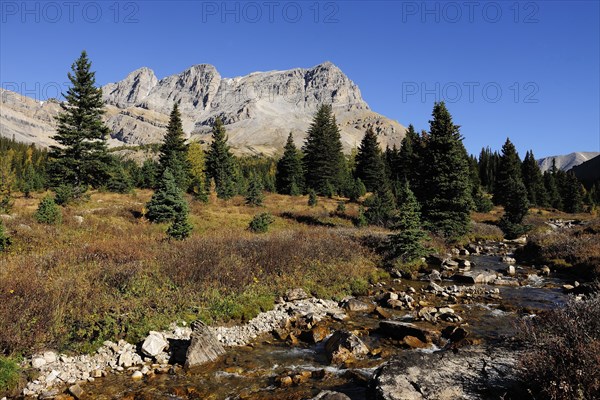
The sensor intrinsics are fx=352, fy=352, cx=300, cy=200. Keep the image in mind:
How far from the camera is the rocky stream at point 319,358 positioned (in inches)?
270

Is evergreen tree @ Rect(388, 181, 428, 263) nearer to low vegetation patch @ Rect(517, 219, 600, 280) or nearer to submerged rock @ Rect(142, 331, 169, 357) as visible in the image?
low vegetation patch @ Rect(517, 219, 600, 280)

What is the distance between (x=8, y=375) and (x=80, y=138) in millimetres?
35230

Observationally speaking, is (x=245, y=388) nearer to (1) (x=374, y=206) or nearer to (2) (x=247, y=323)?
(2) (x=247, y=323)

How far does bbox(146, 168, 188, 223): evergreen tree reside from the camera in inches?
1044

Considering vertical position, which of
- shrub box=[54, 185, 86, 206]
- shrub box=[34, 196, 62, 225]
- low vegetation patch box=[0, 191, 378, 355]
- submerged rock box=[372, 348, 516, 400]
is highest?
shrub box=[54, 185, 86, 206]

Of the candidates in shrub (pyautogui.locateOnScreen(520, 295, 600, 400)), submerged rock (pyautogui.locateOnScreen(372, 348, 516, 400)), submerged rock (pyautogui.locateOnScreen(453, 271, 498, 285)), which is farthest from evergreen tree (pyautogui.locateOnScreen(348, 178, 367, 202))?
shrub (pyautogui.locateOnScreen(520, 295, 600, 400))

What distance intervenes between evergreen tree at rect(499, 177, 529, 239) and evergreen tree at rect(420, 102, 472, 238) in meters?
7.06

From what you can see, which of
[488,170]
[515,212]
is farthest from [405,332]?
[488,170]

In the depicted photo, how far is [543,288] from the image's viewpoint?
16188 millimetres

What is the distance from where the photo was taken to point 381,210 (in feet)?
121

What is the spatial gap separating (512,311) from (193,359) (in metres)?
11.2

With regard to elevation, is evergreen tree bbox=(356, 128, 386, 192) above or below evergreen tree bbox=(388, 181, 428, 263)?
above

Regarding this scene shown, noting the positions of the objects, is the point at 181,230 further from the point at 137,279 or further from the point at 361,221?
the point at 361,221

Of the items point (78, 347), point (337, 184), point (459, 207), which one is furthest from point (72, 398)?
point (337, 184)
